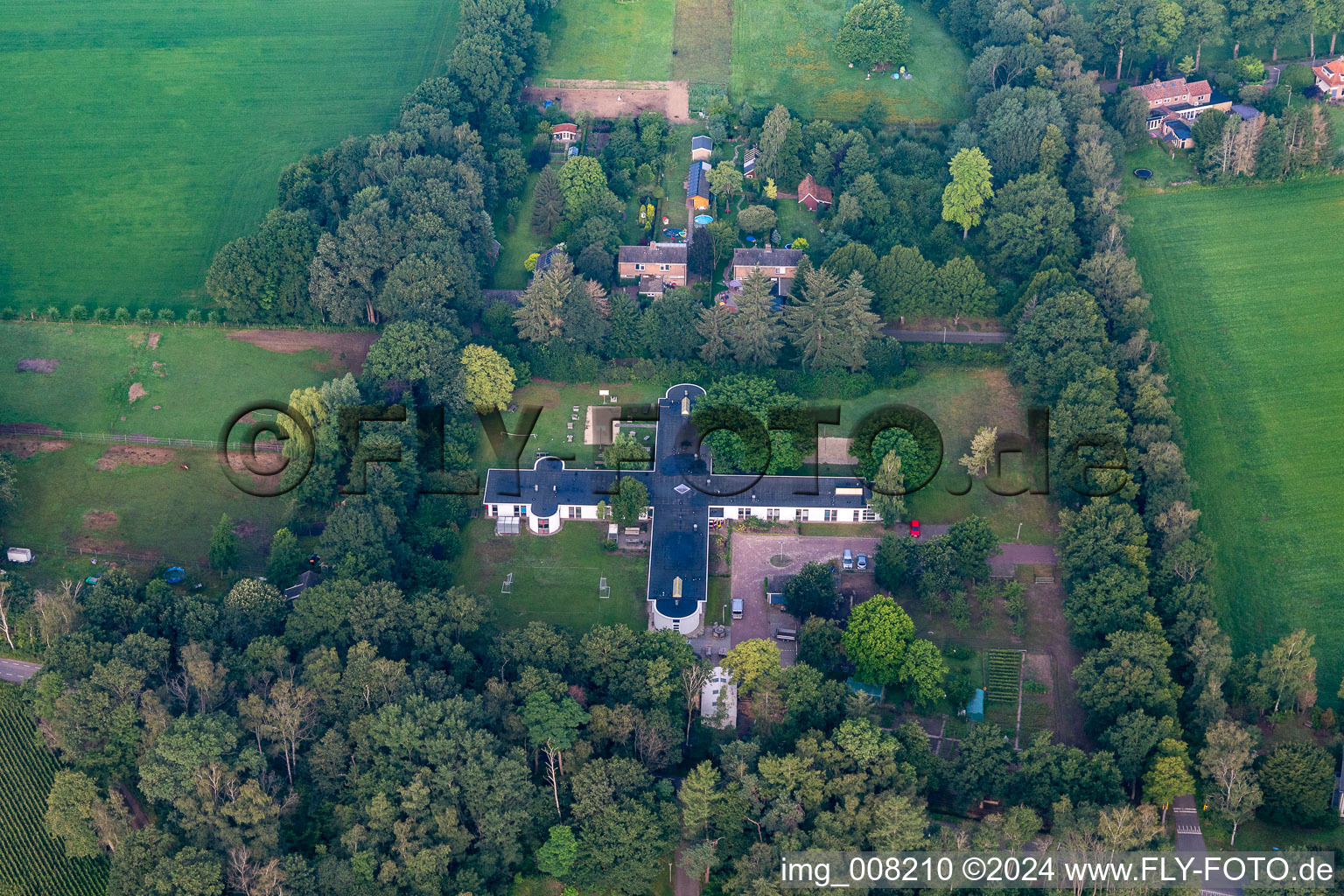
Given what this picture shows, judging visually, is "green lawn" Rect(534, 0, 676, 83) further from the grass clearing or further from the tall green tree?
the tall green tree

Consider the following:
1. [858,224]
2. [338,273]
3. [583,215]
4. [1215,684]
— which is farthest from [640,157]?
[1215,684]

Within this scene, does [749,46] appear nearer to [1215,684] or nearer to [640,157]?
[640,157]

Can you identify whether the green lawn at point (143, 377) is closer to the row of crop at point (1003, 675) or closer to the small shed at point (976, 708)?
the row of crop at point (1003, 675)

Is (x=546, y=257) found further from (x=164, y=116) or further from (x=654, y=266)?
(x=164, y=116)

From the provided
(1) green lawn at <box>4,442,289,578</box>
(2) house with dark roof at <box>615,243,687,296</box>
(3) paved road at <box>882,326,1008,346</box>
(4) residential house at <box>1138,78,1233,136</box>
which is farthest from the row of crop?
(4) residential house at <box>1138,78,1233,136</box>

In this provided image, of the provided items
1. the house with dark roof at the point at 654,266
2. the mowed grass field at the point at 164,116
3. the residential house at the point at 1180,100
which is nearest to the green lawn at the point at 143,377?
the mowed grass field at the point at 164,116

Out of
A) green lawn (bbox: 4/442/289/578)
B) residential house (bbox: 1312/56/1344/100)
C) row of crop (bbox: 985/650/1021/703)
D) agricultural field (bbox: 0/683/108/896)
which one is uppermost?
residential house (bbox: 1312/56/1344/100)
